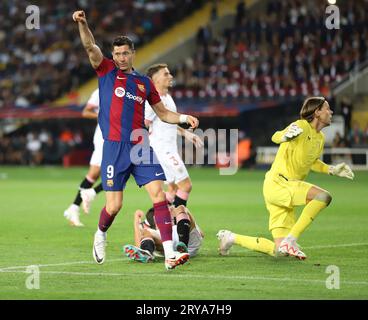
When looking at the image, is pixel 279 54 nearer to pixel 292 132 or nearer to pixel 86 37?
pixel 292 132

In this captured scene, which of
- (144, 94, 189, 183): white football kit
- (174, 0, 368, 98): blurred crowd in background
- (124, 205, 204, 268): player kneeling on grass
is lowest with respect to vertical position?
(124, 205, 204, 268): player kneeling on grass

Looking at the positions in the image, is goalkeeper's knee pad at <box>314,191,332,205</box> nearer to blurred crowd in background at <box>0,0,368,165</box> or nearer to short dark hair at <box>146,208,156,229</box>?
short dark hair at <box>146,208,156,229</box>

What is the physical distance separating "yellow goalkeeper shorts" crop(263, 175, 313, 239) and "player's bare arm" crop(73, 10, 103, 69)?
2575 mm

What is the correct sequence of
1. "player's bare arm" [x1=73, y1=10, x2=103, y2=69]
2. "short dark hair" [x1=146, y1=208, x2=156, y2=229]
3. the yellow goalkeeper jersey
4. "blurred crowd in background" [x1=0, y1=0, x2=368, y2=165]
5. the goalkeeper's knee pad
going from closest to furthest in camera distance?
"player's bare arm" [x1=73, y1=10, x2=103, y2=69], the goalkeeper's knee pad, the yellow goalkeeper jersey, "short dark hair" [x1=146, y1=208, x2=156, y2=229], "blurred crowd in background" [x1=0, y1=0, x2=368, y2=165]

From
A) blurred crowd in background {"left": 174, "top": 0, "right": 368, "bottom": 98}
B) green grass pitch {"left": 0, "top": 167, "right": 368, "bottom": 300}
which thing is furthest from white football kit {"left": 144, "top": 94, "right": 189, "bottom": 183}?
blurred crowd in background {"left": 174, "top": 0, "right": 368, "bottom": 98}

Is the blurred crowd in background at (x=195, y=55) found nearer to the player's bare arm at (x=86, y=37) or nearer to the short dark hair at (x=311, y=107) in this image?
the short dark hair at (x=311, y=107)

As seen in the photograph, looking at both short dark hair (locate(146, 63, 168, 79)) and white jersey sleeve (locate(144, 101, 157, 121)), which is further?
white jersey sleeve (locate(144, 101, 157, 121))

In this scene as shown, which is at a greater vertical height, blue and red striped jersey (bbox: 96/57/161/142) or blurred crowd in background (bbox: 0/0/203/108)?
blurred crowd in background (bbox: 0/0/203/108)

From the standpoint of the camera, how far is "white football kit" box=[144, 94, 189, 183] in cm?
1464

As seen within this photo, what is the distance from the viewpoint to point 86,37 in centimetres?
1031

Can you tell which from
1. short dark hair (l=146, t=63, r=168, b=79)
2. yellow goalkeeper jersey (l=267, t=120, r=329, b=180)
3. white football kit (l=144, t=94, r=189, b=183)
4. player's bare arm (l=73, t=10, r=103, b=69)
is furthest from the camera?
white football kit (l=144, t=94, r=189, b=183)

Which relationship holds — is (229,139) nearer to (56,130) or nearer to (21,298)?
(56,130)
